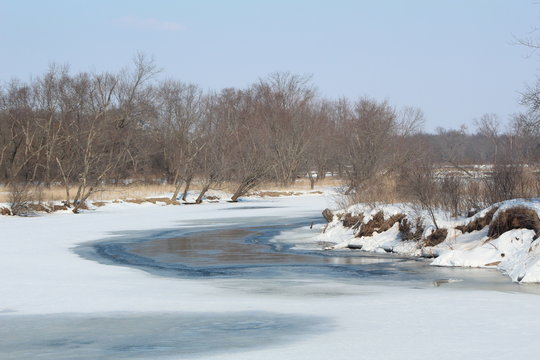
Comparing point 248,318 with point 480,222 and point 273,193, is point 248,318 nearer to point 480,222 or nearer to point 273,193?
point 480,222

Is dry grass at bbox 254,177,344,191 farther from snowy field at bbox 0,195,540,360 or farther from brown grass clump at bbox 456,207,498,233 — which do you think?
snowy field at bbox 0,195,540,360

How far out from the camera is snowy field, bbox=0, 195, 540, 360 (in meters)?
8.96

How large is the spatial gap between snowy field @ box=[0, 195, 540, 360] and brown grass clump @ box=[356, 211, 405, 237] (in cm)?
759

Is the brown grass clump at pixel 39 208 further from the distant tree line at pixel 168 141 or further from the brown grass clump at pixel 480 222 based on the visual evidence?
the brown grass clump at pixel 480 222

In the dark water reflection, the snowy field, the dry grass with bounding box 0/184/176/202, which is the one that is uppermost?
the dry grass with bounding box 0/184/176/202

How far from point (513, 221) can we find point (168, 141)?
53.7 metres

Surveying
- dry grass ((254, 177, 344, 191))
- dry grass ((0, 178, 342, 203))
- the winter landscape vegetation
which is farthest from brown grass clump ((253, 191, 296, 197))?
the winter landscape vegetation

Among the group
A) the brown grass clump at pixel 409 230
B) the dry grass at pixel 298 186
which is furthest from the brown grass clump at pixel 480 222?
the dry grass at pixel 298 186

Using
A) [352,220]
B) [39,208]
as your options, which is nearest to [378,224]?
[352,220]

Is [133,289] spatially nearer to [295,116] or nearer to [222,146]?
[222,146]

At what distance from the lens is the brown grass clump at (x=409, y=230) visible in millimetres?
20886

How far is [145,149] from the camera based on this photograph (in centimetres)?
6750

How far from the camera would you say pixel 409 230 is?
21.4m

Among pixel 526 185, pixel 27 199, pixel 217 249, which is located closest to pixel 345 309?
pixel 217 249
